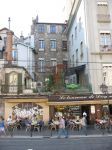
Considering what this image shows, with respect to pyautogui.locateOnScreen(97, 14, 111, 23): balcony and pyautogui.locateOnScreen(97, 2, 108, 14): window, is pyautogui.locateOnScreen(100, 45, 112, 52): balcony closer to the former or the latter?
pyautogui.locateOnScreen(97, 14, 111, 23): balcony

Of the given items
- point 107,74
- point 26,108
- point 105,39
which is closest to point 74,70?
point 107,74

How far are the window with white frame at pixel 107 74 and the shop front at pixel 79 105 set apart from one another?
1.97m

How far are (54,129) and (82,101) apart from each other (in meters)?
4.14

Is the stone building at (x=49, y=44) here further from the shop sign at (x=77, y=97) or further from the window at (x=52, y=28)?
the shop sign at (x=77, y=97)

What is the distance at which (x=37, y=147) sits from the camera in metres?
16.8

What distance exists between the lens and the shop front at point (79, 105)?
102 feet

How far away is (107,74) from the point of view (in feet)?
107

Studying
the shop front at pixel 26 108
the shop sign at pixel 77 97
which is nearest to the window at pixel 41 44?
the shop front at pixel 26 108

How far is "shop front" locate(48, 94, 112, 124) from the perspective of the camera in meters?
31.0

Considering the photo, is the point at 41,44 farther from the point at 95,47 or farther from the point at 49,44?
the point at 95,47

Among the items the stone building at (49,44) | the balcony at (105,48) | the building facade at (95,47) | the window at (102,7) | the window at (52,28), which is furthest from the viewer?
the window at (52,28)

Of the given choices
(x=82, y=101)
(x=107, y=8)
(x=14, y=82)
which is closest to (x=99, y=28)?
(x=107, y=8)

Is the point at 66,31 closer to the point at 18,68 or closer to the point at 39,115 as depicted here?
the point at 18,68

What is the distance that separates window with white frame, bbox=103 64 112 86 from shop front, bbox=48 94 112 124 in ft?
6.46
